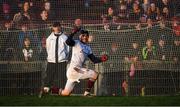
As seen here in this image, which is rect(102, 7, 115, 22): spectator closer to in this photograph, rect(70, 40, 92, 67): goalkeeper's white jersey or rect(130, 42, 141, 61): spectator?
rect(130, 42, 141, 61): spectator

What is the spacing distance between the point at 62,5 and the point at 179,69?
145 inches

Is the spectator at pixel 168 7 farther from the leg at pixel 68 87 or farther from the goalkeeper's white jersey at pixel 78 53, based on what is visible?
the leg at pixel 68 87

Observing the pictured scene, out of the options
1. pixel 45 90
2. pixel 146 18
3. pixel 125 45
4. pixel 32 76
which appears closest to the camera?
pixel 45 90

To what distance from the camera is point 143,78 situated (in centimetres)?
1508

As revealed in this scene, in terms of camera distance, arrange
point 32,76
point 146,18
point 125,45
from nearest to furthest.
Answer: point 32,76
point 125,45
point 146,18

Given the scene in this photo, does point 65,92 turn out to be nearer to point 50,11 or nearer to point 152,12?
point 50,11

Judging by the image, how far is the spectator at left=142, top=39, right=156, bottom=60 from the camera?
1564cm

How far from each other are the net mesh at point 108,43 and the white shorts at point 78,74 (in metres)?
1.27

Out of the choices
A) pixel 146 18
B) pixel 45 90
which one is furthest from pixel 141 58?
pixel 45 90

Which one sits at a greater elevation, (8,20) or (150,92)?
(8,20)

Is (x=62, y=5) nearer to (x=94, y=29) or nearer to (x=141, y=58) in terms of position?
(x=94, y=29)

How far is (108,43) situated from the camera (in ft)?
52.7

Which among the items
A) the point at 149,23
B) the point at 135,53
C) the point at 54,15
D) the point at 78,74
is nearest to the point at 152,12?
the point at 149,23

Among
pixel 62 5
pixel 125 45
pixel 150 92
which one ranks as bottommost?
pixel 150 92
